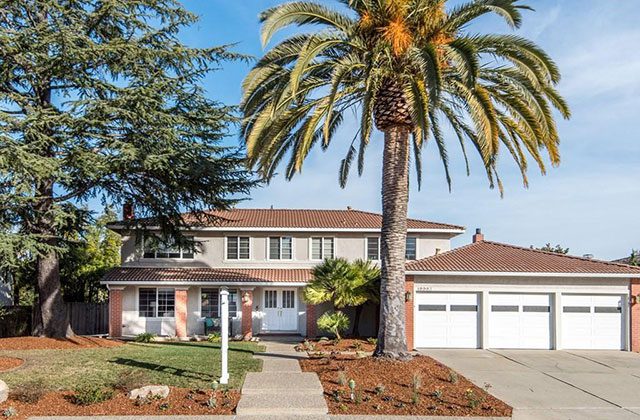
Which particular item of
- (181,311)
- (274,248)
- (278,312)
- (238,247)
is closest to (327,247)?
(274,248)

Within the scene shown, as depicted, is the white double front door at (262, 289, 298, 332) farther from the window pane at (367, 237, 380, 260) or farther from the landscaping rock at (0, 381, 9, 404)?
the landscaping rock at (0, 381, 9, 404)

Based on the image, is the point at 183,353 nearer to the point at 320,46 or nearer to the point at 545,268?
the point at 320,46

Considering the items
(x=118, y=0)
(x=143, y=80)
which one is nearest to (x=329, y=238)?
(x=143, y=80)

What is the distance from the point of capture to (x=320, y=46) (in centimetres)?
1255

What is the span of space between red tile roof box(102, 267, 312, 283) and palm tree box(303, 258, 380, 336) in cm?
232

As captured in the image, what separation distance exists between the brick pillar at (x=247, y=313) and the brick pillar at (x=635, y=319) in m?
14.7

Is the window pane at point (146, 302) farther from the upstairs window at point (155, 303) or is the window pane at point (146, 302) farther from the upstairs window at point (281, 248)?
the upstairs window at point (281, 248)

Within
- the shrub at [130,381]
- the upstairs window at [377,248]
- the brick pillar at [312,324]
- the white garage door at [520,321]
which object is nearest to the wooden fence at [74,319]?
the brick pillar at [312,324]

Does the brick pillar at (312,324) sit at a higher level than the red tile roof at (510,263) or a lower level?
lower

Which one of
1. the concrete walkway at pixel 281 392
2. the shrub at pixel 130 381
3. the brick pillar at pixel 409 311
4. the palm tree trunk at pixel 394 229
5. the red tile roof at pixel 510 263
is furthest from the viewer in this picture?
the red tile roof at pixel 510 263

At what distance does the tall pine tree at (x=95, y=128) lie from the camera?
53.0ft

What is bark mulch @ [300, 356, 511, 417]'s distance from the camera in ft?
33.4

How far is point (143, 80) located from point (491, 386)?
533 inches

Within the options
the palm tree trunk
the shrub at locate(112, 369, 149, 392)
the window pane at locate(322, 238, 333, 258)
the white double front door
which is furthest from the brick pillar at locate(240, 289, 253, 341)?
the shrub at locate(112, 369, 149, 392)
